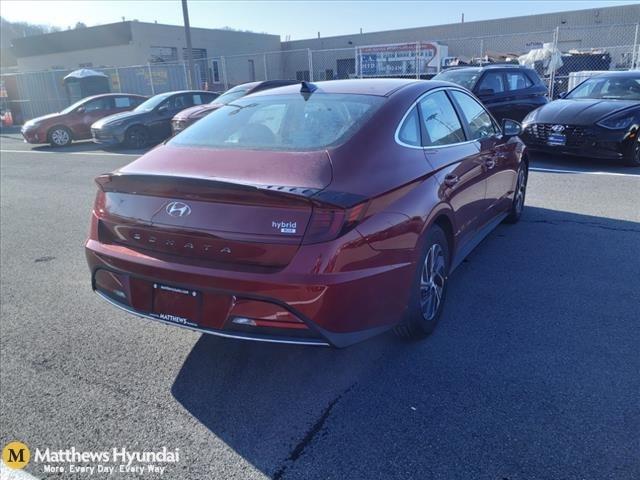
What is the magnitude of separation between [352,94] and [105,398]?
248 cm

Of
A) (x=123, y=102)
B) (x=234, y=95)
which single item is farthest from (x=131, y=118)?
(x=123, y=102)

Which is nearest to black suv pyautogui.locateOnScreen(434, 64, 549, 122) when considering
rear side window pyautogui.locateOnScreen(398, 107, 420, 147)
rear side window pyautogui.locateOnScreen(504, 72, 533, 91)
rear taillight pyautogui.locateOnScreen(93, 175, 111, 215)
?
rear side window pyautogui.locateOnScreen(504, 72, 533, 91)

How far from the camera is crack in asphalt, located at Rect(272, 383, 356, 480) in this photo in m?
2.34

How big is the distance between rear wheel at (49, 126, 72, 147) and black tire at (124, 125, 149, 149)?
118 inches

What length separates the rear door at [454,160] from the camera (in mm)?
3459

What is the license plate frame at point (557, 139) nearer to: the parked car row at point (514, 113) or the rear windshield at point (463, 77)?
the parked car row at point (514, 113)

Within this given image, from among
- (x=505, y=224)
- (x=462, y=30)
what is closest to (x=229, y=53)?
(x=462, y=30)

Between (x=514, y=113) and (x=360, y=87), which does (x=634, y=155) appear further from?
(x=360, y=87)

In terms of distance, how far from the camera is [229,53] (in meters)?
42.4

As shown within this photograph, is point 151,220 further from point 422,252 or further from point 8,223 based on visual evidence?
point 8,223

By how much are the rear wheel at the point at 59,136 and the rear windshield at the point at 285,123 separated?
14311 millimetres

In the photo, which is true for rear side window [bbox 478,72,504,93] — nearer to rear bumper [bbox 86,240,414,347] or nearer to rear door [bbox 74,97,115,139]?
rear bumper [bbox 86,240,414,347]

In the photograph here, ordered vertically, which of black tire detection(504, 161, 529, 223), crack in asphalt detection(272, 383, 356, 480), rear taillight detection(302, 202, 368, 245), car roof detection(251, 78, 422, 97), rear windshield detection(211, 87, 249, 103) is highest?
car roof detection(251, 78, 422, 97)

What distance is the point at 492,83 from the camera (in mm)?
11328
